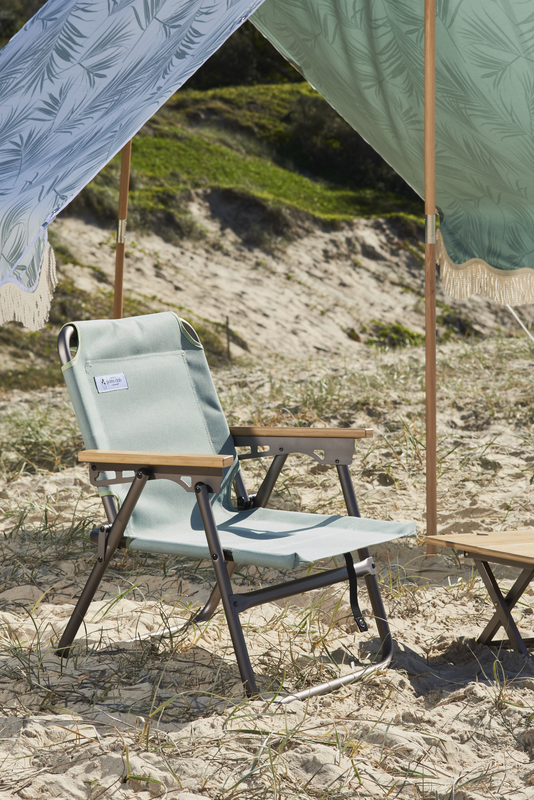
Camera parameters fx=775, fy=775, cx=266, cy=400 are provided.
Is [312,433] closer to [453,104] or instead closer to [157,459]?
[157,459]

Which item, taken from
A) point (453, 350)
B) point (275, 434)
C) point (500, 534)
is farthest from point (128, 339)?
point (453, 350)

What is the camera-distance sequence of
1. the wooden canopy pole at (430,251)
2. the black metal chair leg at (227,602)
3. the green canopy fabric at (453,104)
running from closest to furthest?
1. the black metal chair leg at (227,602)
2. the wooden canopy pole at (430,251)
3. the green canopy fabric at (453,104)

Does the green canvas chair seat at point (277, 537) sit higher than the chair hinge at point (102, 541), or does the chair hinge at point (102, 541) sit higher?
the chair hinge at point (102, 541)

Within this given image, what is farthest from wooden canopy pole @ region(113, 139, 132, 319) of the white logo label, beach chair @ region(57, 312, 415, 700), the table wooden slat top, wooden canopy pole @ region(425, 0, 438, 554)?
the table wooden slat top

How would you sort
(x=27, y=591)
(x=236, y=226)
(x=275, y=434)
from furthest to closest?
(x=236, y=226) < (x=27, y=591) < (x=275, y=434)

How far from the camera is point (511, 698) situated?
2.09m

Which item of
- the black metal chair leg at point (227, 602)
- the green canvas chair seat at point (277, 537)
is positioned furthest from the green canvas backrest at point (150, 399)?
the black metal chair leg at point (227, 602)

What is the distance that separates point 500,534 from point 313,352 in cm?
785

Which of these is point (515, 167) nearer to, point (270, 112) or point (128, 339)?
point (128, 339)

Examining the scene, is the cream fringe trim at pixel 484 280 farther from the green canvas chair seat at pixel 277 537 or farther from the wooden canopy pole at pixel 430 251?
the green canvas chair seat at pixel 277 537

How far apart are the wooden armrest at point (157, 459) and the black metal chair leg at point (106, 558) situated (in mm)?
46

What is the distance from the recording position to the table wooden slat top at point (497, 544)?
215cm

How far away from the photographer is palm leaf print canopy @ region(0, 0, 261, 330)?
215 cm

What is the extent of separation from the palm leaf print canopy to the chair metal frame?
1.50ft
